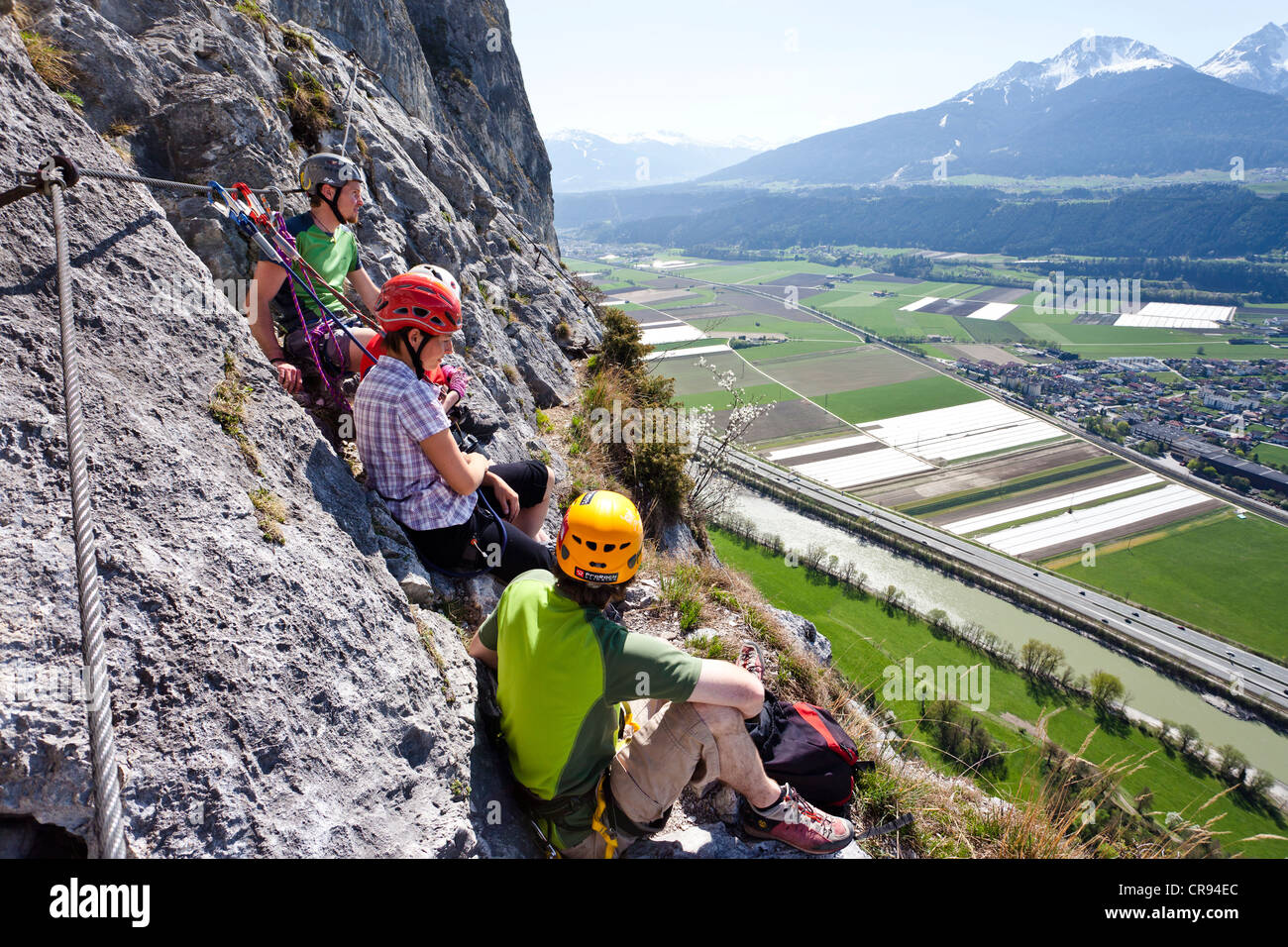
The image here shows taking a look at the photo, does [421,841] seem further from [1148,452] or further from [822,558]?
[1148,452]

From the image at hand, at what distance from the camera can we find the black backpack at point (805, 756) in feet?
15.9

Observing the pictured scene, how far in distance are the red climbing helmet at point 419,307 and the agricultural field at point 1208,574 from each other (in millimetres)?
55009

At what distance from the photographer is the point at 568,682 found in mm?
3508

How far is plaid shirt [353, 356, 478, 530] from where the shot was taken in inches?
175

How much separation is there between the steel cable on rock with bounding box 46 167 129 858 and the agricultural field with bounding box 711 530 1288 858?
26255 mm

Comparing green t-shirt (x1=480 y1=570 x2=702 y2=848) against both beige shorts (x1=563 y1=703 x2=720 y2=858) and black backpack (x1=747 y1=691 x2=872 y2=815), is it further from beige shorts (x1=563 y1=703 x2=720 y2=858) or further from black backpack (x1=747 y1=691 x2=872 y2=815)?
black backpack (x1=747 y1=691 x2=872 y2=815)

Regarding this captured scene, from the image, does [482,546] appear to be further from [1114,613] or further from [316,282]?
[1114,613]

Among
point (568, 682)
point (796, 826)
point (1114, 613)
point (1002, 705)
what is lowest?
point (1002, 705)

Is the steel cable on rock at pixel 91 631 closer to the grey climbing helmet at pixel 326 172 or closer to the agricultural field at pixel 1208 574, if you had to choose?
the grey climbing helmet at pixel 326 172

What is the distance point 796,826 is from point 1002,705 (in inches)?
1418

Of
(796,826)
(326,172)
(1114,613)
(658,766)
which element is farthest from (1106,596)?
(326,172)

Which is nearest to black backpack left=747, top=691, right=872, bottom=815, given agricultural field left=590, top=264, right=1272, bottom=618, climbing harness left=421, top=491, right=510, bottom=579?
climbing harness left=421, top=491, right=510, bottom=579

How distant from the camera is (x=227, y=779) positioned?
2.75 m
